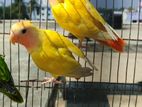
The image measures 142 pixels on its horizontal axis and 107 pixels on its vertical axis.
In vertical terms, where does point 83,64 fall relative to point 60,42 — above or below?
below

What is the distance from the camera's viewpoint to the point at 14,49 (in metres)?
3.17

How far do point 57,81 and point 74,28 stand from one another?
0.14 metres

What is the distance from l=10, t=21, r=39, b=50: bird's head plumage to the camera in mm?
862

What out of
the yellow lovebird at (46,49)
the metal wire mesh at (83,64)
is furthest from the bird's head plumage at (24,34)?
the metal wire mesh at (83,64)

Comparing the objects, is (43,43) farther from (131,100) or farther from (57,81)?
(131,100)

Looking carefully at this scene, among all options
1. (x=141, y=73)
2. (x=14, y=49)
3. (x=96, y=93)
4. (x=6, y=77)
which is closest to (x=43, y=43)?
(x=6, y=77)

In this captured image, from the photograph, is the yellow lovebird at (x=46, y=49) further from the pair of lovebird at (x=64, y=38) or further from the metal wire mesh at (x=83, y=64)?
the metal wire mesh at (x=83, y=64)

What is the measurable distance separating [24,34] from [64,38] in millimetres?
107

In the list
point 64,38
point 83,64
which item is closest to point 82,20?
point 64,38

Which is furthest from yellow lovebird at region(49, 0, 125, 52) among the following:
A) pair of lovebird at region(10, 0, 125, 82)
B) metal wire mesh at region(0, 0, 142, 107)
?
metal wire mesh at region(0, 0, 142, 107)

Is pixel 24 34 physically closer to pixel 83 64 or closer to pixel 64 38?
pixel 64 38

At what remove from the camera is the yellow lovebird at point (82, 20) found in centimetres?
92

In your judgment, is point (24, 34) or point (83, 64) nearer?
point (24, 34)

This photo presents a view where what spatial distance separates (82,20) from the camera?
92cm
